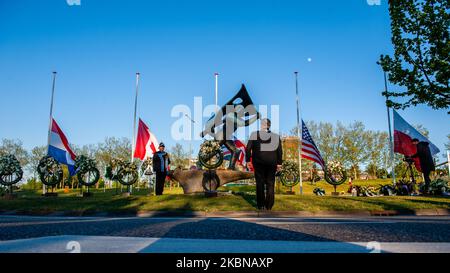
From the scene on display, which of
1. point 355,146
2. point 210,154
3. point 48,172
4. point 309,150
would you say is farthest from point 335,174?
point 355,146

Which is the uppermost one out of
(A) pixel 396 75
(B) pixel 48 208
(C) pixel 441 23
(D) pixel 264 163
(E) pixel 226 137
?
(C) pixel 441 23

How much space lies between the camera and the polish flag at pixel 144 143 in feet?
68.8

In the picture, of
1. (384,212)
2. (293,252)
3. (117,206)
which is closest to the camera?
(293,252)

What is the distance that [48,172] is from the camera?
16.3 m

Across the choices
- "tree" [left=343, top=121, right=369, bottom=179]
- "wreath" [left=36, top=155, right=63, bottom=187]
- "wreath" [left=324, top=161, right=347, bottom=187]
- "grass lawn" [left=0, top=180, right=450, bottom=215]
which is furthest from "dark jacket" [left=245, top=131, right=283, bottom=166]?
"tree" [left=343, top=121, right=369, bottom=179]

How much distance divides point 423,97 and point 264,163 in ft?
34.4

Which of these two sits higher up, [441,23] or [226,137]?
[441,23]

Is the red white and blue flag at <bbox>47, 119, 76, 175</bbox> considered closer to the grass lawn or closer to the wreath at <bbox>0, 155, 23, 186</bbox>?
the wreath at <bbox>0, 155, 23, 186</bbox>

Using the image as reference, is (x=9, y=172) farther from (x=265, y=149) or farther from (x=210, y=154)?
(x=265, y=149)

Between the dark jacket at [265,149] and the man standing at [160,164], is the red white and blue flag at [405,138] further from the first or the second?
the man standing at [160,164]

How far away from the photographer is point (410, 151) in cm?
1717

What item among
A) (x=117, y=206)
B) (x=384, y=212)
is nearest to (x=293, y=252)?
(x=384, y=212)

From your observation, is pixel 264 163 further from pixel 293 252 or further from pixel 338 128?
pixel 338 128
